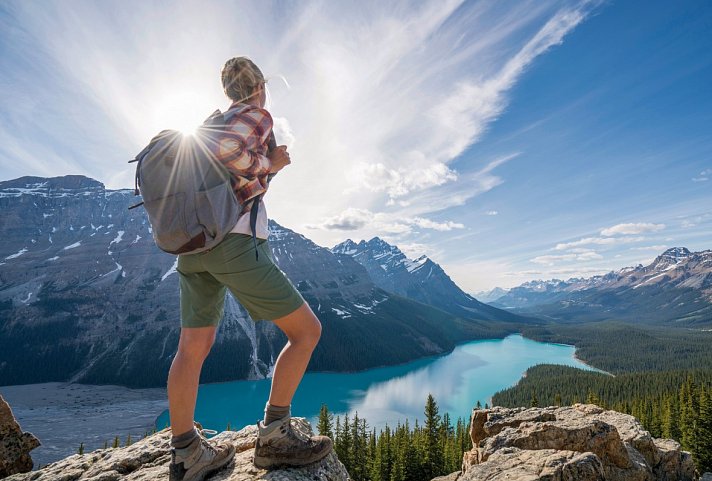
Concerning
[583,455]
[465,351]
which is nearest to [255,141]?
[583,455]

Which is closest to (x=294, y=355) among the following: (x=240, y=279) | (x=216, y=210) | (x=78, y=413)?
(x=240, y=279)

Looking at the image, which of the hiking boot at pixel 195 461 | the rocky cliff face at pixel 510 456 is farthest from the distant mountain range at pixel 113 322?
the hiking boot at pixel 195 461

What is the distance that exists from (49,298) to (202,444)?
7700 inches

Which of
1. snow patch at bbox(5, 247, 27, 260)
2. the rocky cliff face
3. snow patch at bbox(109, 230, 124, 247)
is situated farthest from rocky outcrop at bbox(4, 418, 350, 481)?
snow patch at bbox(5, 247, 27, 260)

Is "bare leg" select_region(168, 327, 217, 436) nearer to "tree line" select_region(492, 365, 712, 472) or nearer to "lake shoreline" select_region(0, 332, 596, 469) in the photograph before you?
"tree line" select_region(492, 365, 712, 472)

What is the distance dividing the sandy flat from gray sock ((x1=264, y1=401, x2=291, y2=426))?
80.3 m

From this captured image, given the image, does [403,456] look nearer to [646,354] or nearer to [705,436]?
[705,436]

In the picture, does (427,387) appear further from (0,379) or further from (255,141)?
(0,379)

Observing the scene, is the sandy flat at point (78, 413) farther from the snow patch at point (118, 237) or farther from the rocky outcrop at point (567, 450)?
the snow patch at point (118, 237)

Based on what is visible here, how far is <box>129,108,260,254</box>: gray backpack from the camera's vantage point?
7.56 ft

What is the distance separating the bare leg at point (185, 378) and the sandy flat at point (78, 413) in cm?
7990

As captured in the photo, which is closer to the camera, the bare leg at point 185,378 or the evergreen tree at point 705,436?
the bare leg at point 185,378

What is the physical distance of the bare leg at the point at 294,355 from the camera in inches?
110

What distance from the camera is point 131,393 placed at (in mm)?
109188
